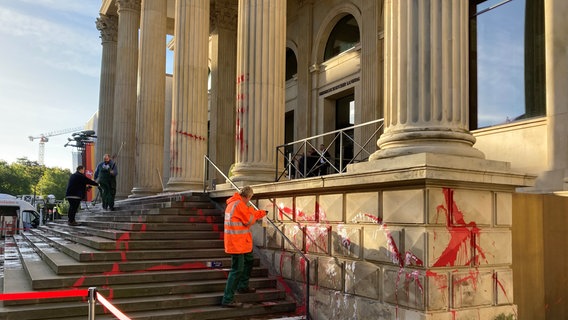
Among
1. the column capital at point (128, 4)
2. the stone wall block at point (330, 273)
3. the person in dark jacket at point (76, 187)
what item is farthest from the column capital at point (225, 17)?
→ the stone wall block at point (330, 273)

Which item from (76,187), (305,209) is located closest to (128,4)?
(76,187)

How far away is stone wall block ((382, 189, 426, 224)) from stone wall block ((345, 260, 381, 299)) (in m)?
0.79

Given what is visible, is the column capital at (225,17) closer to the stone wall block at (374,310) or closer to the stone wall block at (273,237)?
the stone wall block at (273,237)

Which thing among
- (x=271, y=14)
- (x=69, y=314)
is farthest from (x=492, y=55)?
(x=69, y=314)

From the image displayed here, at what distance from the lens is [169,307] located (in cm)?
845

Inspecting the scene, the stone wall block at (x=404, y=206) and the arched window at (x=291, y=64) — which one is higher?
the arched window at (x=291, y=64)

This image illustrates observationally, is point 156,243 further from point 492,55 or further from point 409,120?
point 492,55

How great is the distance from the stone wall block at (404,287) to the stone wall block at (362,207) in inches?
32.3

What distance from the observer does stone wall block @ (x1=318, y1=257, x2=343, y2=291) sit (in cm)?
826

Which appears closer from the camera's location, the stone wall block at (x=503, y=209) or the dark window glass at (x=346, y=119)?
the stone wall block at (x=503, y=209)

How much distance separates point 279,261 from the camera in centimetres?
1005

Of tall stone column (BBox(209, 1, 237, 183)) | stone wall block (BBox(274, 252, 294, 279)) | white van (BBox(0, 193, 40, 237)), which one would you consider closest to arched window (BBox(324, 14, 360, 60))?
tall stone column (BBox(209, 1, 237, 183))

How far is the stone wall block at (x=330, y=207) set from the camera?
836cm

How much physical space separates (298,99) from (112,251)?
547 inches
